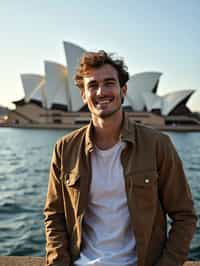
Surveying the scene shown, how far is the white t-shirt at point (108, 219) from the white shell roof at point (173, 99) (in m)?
37.7

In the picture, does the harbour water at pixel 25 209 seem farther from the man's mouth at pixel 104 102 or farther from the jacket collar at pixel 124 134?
the man's mouth at pixel 104 102

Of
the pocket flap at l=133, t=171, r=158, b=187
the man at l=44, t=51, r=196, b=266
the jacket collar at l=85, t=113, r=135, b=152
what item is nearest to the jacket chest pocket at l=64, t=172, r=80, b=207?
the man at l=44, t=51, r=196, b=266

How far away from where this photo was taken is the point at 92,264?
1.08 m

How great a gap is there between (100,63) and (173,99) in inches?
1525

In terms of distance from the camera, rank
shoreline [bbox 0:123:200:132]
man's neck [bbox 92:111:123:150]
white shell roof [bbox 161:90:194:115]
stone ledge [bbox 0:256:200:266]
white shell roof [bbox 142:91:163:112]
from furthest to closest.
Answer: white shell roof [bbox 142:91:163:112] < shoreline [bbox 0:123:200:132] < white shell roof [bbox 161:90:194:115] < stone ledge [bbox 0:256:200:266] < man's neck [bbox 92:111:123:150]

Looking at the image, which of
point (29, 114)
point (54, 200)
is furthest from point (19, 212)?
point (29, 114)

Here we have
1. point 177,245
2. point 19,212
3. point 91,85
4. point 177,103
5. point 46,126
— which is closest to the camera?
point 177,245

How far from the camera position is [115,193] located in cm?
111

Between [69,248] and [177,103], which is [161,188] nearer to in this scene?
[69,248]

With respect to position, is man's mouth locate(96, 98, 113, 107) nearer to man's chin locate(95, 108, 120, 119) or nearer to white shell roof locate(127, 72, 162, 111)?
man's chin locate(95, 108, 120, 119)

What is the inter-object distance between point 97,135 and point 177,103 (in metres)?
38.7

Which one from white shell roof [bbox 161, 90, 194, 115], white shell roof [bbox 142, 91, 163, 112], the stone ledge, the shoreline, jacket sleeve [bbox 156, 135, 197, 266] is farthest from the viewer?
white shell roof [bbox 142, 91, 163, 112]

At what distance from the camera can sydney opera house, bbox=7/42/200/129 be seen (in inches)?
1462

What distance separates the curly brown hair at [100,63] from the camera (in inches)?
45.8
